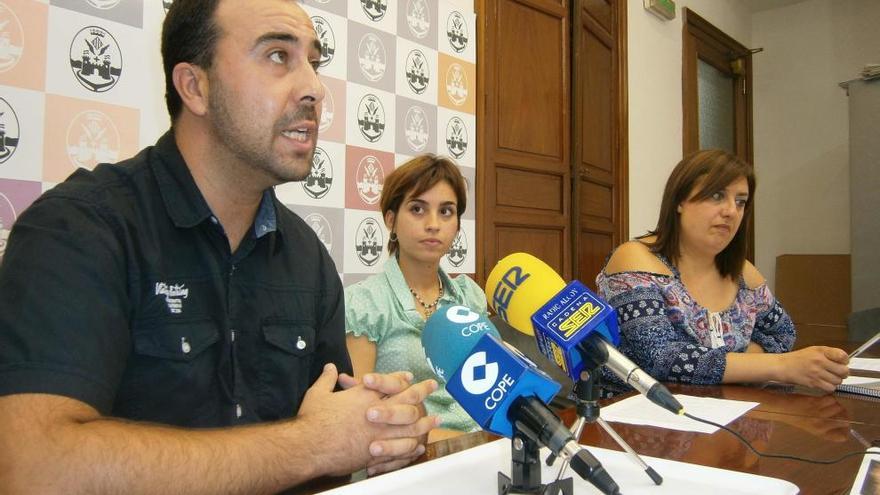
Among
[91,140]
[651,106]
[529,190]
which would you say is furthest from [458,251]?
[651,106]

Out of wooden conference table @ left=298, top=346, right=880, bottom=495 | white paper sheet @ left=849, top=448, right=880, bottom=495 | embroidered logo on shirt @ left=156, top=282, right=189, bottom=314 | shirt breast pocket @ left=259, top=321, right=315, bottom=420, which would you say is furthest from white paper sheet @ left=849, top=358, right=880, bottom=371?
embroidered logo on shirt @ left=156, top=282, right=189, bottom=314

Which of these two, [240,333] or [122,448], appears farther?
[240,333]

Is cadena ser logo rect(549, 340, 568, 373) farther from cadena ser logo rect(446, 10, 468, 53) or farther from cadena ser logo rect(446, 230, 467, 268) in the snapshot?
cadena ser logo rect(446, 10, 468, 53)

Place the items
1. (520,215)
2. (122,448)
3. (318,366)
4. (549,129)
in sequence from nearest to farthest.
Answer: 1. (122,448)
2. (318,366)
3. (520,215)
4. (549,129)

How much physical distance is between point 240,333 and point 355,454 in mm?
345

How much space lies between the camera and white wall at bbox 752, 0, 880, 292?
17.5ft

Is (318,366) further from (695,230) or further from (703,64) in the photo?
(703,64)

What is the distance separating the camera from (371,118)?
8.20 ft

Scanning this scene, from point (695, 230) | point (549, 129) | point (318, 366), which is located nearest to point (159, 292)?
point (318, 366)

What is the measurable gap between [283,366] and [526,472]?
1.96 ft

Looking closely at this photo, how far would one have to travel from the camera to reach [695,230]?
1.87 m

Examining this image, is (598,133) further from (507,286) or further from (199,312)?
(199,312)

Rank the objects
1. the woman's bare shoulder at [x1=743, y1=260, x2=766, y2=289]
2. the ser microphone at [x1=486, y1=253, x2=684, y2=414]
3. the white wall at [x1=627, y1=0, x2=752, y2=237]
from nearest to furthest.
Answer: the ser microphone at [x1=486, y1=253, x2=684, y2=414] → the woman's bare shoulder at [x1=743, y1=260, x2=766, y2=289] → the white wall at [x1=627, y1=0, x2=752, y2=237]

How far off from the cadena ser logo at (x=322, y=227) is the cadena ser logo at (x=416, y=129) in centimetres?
54
